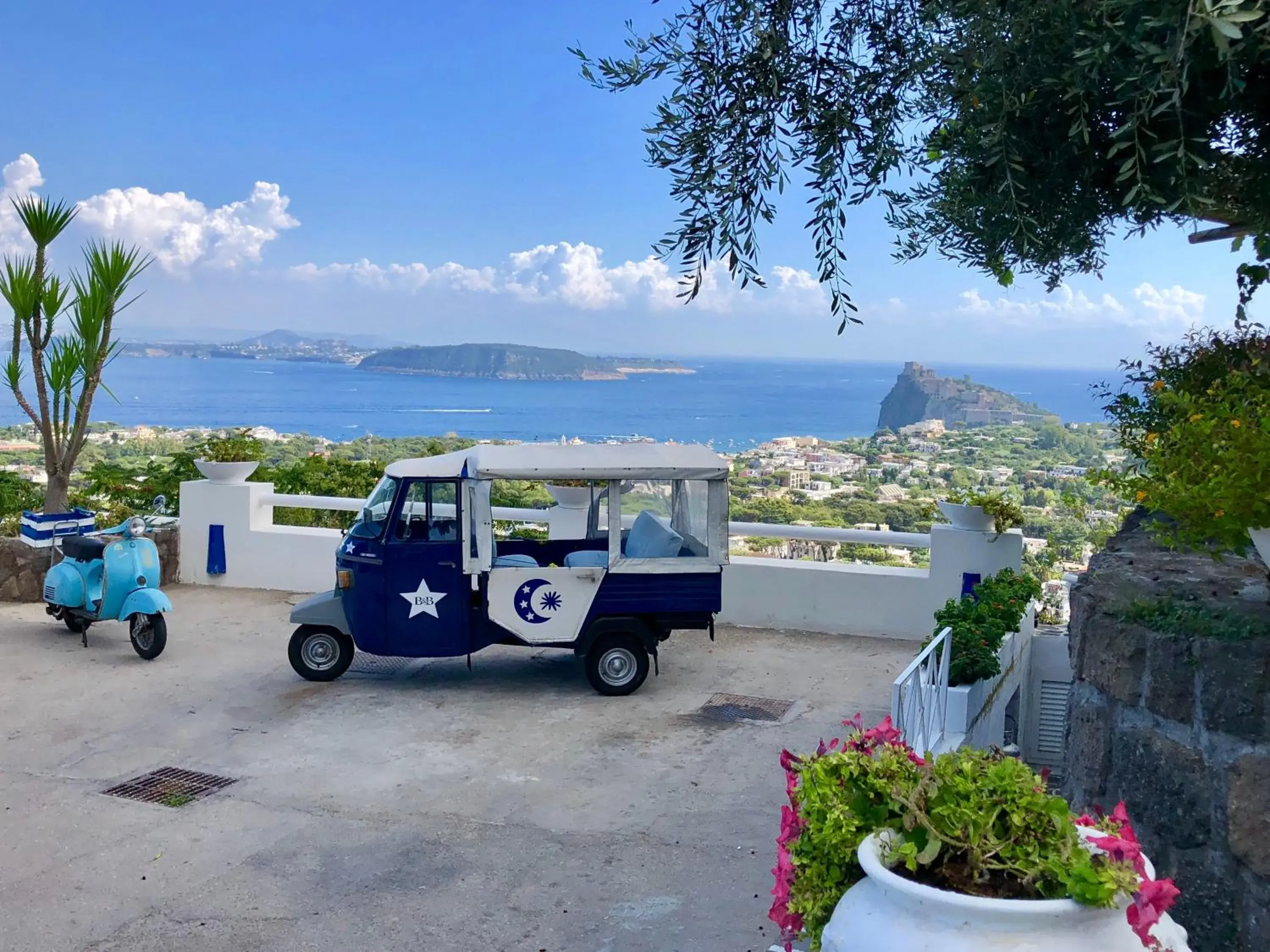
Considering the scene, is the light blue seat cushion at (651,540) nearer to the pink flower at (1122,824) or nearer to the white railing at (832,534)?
the white railing at (832,534)

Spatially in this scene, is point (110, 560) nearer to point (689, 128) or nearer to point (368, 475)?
point (368, 475)

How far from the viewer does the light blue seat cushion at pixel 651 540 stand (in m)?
7.34

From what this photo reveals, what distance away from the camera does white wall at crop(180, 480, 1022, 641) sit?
883cm

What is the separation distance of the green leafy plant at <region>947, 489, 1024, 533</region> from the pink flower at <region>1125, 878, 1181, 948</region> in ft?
22.8

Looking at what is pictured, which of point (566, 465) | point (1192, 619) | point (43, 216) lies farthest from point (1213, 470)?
point (43, 216)

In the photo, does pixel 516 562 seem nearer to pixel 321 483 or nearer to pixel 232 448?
pixel 232 448

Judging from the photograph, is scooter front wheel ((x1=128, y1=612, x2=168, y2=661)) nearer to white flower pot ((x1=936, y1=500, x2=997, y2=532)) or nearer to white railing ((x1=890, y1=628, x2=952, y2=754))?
white railing ((x1=890, y1=628, x2=952, y2=754))

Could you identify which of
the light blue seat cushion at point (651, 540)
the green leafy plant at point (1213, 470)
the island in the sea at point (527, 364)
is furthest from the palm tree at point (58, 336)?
the island in the sea at point (527, 364)

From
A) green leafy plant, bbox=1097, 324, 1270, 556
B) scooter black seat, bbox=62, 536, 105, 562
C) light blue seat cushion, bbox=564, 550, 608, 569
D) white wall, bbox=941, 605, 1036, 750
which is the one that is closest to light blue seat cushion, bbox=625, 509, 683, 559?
light blue seat cushion, bbox=564, 550, 608, 569

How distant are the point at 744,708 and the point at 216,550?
6.02 metres

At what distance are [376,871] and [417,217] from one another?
72021 millimetres

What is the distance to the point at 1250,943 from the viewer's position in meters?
2.69

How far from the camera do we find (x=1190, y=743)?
286 centimetres

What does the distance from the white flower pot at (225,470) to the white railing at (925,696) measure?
7566 millimetres
